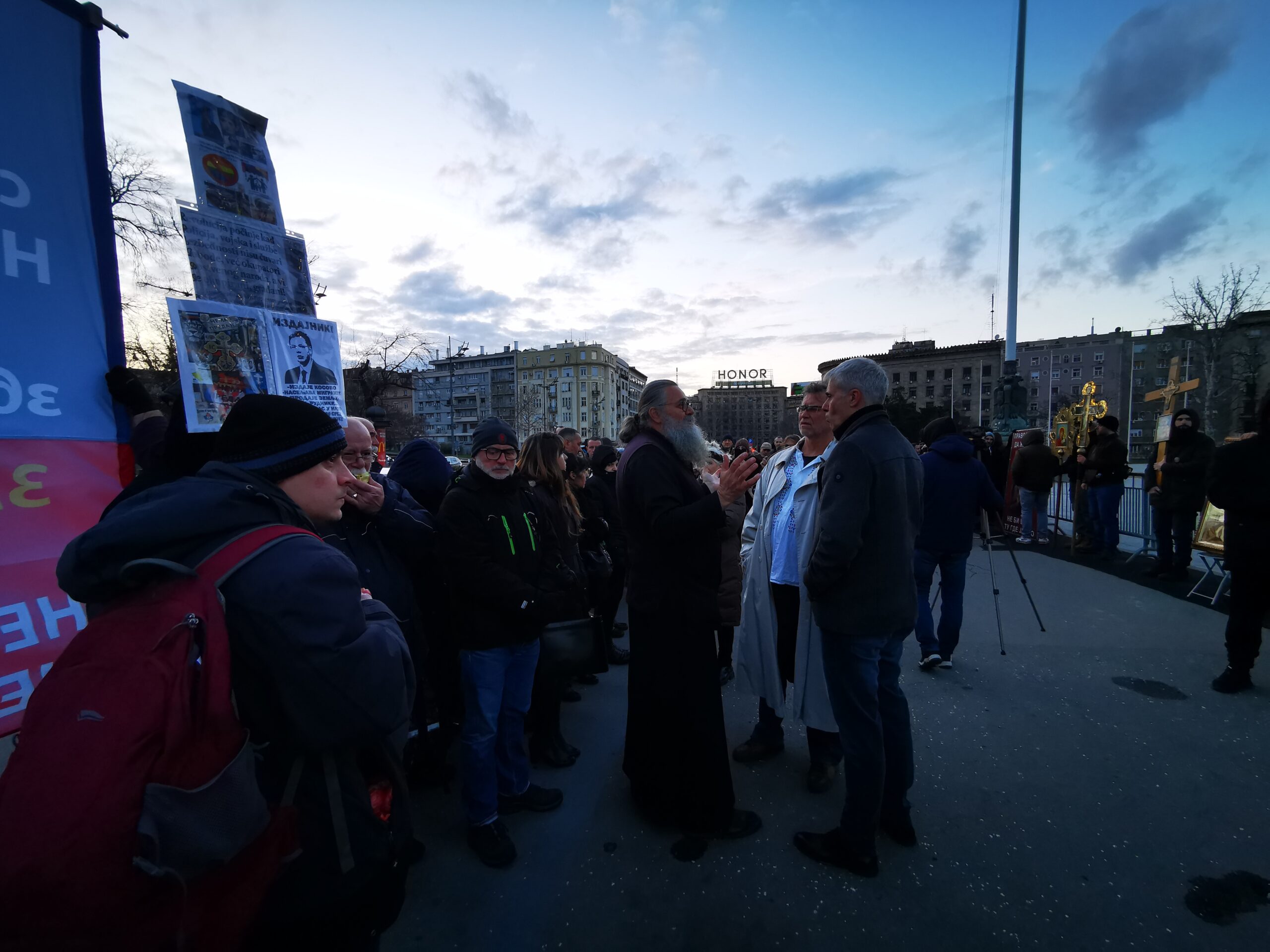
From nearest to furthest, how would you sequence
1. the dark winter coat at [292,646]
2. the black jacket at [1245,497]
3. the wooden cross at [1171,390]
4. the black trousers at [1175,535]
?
the dark winter coat at [292,646] → the black jacket at [1245,497] → the black trousers at [1175,535] → the wooden cross at [1171,390]

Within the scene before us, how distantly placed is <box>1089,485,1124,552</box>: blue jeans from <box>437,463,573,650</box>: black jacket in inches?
376

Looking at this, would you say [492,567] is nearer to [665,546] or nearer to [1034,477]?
[665,546]

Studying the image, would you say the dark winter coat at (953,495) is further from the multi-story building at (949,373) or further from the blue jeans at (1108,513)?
the multi-story building at (949,373)

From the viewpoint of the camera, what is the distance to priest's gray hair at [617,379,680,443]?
285 centimetres

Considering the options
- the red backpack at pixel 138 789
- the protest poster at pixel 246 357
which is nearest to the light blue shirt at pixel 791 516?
the protest poster at pixel 246 357

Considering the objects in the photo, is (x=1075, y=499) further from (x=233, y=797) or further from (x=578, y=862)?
(x=233, y=797)

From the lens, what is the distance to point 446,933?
2309 millimetres

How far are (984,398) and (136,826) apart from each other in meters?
102

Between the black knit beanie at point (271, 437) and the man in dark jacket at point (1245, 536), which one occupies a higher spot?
the black knit beanie at point (271, 437)

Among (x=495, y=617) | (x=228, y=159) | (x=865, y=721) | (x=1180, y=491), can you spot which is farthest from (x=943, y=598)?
(x=228, y=159)

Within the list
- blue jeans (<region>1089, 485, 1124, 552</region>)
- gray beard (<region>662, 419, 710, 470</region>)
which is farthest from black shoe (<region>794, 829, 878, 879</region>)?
blue jeans (<region>1089, 485, 1124, 552</region>)

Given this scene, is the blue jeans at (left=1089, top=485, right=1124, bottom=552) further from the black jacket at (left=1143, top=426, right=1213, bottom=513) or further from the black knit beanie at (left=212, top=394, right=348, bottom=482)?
the black knit beanie at (left=212, top=394, right=348, bottom=482)

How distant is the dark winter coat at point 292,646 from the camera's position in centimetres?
105

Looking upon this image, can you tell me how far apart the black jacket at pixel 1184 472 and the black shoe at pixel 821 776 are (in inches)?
269
